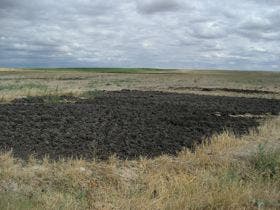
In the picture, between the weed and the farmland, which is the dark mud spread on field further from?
the weed

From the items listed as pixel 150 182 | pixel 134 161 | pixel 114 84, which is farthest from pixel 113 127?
pixel 114 84

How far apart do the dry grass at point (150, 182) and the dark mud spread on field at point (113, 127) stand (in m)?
1.28

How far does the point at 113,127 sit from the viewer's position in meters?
17.8

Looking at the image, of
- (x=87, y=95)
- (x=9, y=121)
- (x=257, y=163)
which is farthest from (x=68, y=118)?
(x=87, y=95)

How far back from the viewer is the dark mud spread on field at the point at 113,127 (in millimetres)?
13711

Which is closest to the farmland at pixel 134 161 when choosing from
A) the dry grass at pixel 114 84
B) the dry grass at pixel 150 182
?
the dry grass at pixel 150 182

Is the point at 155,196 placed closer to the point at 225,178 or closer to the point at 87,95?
the point at 225,178

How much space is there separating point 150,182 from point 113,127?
7.60m

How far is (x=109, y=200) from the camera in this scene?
920 cm

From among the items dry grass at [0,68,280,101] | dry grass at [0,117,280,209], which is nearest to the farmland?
dry grass at [0,117,280,209]

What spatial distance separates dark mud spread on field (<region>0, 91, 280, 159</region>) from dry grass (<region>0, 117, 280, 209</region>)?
128 cm

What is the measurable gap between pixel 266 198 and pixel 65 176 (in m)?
4.28

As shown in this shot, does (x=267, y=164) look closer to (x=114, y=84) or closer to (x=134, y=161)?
(x=134, y=161)

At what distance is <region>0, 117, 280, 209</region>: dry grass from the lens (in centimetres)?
852
